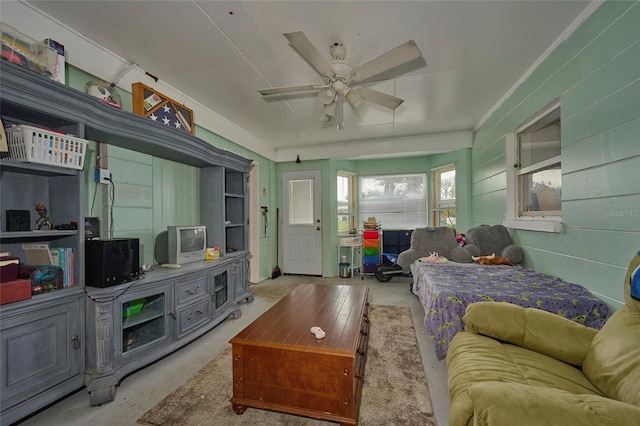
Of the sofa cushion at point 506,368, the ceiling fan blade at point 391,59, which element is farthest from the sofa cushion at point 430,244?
the ceiling fan blade at point 391,59

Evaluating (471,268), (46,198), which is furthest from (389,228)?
(46,198)

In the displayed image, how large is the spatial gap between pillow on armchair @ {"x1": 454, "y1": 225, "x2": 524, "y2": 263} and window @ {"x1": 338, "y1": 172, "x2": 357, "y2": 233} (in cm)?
254

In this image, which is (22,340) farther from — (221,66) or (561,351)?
(561,351)

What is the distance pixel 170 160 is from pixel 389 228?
416cm

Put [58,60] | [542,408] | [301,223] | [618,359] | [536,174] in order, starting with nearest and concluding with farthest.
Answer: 1. [542,408]
2. [618,359]
3. [58,60]
4. [536,174]
5. [301,223]

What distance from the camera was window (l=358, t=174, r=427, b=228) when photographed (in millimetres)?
5398

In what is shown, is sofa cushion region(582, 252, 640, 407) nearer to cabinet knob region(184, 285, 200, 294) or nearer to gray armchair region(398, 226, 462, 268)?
gray armchair region(398, 226, 462, 268)

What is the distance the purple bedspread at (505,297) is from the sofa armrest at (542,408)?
1.07 m

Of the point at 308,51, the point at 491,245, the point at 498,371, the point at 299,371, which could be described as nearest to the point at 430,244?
the point at 491,245

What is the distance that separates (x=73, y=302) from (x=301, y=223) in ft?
12.6

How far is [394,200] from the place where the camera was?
5.54 meters

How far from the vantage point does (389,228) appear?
5504mm

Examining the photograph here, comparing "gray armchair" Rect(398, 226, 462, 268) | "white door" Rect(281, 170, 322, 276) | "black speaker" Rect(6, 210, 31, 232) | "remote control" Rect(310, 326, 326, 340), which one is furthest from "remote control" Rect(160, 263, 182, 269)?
"white door" Rect(281, 170, 322, 276)

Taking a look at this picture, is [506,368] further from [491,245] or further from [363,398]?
[491,245]
